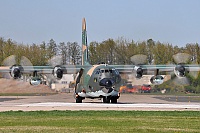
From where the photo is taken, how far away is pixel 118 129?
20719mm

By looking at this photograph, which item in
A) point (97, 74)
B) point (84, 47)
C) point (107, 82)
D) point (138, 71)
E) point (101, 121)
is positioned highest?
A: point (84, 47)

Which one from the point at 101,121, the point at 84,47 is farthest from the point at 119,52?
the point at 101,121

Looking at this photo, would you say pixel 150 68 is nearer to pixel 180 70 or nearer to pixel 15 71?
pixel 180 70

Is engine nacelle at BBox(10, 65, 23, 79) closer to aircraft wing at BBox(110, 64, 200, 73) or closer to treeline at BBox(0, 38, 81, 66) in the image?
aircraft wing at BBox(110, 64, 200, 73)

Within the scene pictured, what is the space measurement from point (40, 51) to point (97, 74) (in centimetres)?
4519

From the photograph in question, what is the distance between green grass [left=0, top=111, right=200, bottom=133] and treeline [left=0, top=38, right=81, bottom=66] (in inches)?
1893

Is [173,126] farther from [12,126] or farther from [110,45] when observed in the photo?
Result: [110,45]

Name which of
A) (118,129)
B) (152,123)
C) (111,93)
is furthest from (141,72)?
(118,129)

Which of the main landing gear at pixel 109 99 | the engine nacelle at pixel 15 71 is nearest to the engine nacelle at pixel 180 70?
the main landing gear at pixel 109 99

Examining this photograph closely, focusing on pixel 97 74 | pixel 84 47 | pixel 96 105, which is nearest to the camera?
pixel 96 105

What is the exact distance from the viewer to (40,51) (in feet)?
273

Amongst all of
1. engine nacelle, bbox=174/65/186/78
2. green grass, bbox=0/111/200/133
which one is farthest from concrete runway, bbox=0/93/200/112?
green grass, bbox=0/111/200/133

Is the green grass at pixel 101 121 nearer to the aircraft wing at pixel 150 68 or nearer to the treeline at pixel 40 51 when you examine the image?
the aircraft wing at pixel 150 68

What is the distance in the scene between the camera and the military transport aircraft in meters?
38.8
